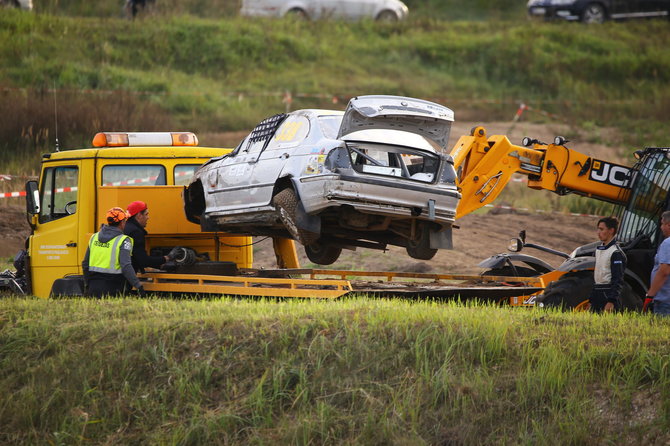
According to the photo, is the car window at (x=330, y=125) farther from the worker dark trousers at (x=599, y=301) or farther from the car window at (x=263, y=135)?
the worker dark trousers at (x=599, y=301)

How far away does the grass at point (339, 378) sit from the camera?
823cm

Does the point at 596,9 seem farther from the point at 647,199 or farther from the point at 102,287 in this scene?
the point at 102,287

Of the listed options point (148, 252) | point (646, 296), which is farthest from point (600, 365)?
point (148, 252)

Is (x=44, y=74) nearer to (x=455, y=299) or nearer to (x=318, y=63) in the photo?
(x=318, y=63)

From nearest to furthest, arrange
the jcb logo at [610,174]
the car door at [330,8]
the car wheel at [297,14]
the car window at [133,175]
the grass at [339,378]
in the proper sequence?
the grass at [339,378] < the jcb logo at [610,174] < the car window at [133,175] < the car wheel at [297,14] < the car door at [330,8]

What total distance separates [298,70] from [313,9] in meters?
5.32

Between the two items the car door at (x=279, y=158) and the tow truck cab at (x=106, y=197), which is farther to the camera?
the tow truck cab at (x=106, y=197)

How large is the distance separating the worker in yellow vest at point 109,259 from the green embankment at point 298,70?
1260cm

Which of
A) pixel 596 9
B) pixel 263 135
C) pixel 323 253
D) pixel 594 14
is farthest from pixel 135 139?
pixel 596 9

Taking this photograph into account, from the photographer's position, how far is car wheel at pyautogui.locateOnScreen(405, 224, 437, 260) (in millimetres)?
11789

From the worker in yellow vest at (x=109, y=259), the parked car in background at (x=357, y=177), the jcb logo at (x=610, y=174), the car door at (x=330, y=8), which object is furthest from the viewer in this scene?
the car door at (x=330, y=8)

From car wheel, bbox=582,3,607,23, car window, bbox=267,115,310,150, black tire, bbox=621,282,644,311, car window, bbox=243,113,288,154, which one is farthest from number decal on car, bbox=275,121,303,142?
car wheel, bbox=582,3,607,23

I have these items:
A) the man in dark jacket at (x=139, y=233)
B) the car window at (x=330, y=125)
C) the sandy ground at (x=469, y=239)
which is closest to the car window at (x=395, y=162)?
the car window at (x=330, y=125)

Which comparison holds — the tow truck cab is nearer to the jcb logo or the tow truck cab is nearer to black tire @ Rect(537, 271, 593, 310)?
black tire @ Rect(537, 271, 593, 310)
